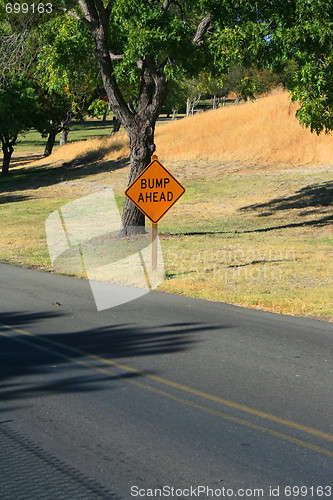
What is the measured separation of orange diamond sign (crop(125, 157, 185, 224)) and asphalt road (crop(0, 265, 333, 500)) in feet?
12.0

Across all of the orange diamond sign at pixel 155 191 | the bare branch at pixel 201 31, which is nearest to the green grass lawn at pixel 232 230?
the orange diamond sign at pixel 155 191

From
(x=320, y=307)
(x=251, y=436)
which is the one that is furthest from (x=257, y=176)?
(x=251, y=436)

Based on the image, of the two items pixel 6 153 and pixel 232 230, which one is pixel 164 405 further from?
pixel 6 153

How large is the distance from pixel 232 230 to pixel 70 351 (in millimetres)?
16602

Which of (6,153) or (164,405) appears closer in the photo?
(164,405)

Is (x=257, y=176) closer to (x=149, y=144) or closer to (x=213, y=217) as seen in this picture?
(x=213, y=217)

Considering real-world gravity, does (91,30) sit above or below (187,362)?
above

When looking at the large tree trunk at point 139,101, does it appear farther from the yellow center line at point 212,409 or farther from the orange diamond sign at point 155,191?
the yellow center line at point 212,409

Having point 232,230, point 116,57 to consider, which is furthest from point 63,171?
point 116,57

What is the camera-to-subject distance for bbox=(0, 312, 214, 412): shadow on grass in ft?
26.3

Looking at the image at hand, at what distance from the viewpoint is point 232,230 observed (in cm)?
2559

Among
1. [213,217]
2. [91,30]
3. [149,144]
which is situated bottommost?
[213,217]

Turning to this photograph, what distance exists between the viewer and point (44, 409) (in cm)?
715

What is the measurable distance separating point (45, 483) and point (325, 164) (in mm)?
33881
